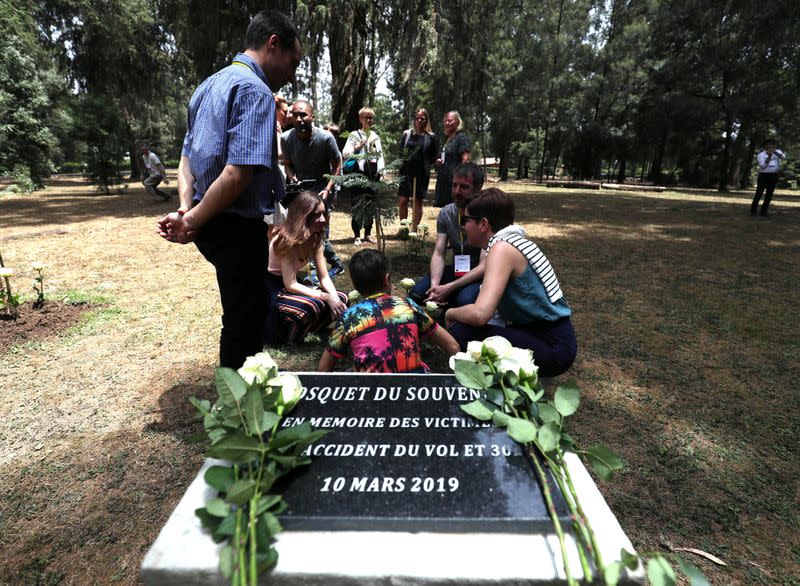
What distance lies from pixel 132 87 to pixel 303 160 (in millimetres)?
13320

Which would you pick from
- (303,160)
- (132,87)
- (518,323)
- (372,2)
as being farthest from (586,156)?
(518,323)

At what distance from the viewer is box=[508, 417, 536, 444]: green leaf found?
113 centimetres

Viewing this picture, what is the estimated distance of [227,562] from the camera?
33.9 inches

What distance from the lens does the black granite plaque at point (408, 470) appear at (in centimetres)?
102

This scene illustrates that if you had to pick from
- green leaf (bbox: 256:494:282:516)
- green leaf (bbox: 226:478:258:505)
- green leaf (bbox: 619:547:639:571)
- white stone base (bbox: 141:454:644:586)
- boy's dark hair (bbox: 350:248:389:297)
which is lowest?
white stone base (bbox: 141:454:644:586)

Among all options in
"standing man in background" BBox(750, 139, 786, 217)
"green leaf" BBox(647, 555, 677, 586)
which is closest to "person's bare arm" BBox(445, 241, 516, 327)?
"green leaf" BBox(647, 555, 677, 586)

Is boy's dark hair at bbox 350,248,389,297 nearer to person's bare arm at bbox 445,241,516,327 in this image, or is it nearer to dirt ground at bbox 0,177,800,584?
person's bare arm at bbox 445,241,516,327

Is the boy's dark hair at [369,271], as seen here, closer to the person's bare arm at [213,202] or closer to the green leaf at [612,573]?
the person's bare arm at [213,202]

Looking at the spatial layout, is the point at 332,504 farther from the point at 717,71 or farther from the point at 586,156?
the point at 586,156

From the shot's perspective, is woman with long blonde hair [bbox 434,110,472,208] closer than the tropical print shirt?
No

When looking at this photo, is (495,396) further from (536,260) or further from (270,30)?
(270,30)

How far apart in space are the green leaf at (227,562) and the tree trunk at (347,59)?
985cm

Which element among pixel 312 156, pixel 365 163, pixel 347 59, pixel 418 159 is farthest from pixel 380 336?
pixel 347 59

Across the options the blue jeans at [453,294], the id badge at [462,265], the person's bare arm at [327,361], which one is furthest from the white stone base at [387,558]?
the id badge at [462,265]
